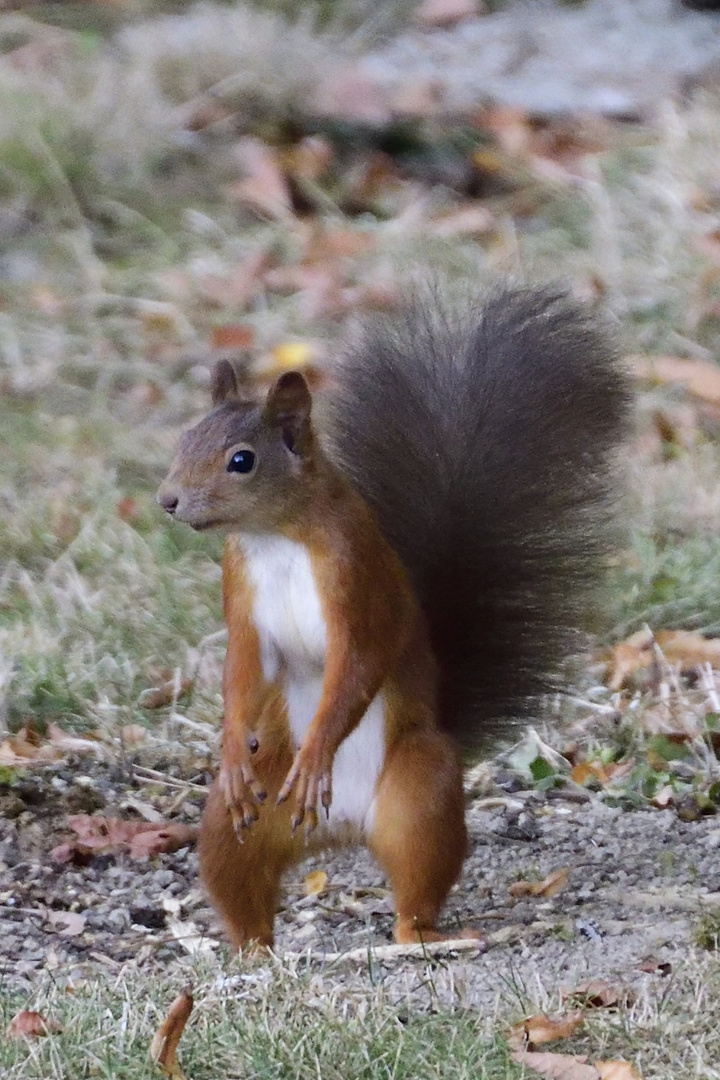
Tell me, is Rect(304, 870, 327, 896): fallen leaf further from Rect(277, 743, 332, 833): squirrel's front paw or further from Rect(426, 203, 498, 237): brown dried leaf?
Rect(426, 203, 498, 237): brown dried leaf

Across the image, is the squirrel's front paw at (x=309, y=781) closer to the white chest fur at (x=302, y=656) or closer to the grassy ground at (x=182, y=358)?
the white chest fur at (x=302, y=656)

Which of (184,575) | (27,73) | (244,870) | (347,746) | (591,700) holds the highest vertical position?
(347,746)

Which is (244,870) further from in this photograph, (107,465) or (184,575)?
(107,465)

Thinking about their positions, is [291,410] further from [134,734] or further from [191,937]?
[134,734]

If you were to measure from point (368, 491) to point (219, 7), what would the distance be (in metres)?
4.96

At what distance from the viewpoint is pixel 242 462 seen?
2.26 m

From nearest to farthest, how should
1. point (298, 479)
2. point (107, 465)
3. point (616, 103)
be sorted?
point (298, 479) < point (107, 465) < point (616, 103)

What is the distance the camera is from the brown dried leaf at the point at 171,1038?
1.92 meters

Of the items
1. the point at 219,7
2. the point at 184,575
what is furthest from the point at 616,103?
the point at 184,575

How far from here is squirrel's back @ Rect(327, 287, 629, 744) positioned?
2.72 m

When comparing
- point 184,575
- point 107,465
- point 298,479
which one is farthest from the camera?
point 107,465

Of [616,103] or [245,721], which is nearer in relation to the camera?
[245,721]

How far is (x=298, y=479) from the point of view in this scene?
2289mm

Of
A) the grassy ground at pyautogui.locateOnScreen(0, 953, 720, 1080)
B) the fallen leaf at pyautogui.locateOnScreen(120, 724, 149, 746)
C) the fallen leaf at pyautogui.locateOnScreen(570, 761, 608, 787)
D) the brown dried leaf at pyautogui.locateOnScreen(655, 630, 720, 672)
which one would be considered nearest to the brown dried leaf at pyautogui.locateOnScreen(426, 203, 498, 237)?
the brown dried leaf at pyautogui.locateOnScreen(655, 630, 720, 672)
